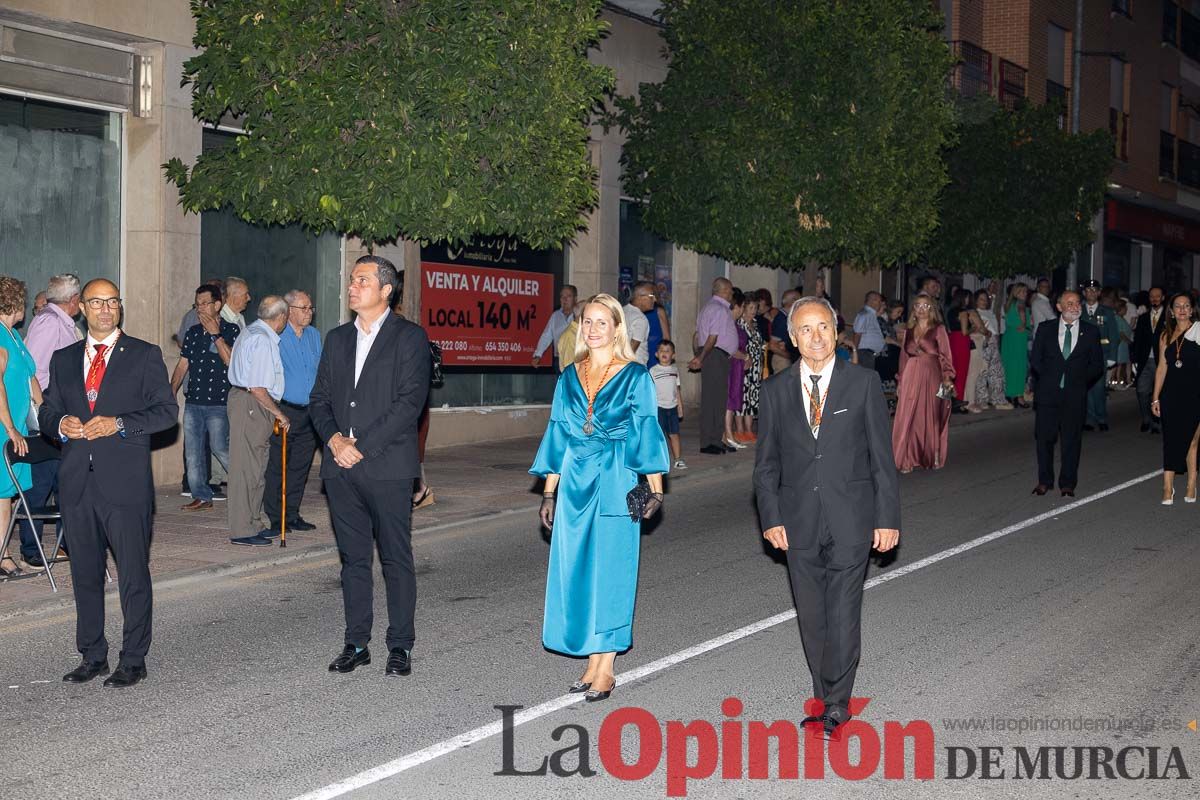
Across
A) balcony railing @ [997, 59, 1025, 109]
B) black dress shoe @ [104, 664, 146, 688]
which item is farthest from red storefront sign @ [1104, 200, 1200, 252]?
black dress shoe @ [104, 664, 146, 688]

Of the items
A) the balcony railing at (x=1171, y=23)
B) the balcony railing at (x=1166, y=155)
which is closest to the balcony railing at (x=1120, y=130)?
the balcony railing at (x=1166, y=155)

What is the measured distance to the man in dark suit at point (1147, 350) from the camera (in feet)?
64.7

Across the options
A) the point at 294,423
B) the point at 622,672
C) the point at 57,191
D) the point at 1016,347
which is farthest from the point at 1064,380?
the point at 1016,347

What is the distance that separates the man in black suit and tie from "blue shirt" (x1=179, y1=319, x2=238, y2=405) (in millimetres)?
7095

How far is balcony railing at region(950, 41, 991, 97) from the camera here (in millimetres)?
33000

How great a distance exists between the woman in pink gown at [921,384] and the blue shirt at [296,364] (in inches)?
292

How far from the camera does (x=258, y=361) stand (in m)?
10.7

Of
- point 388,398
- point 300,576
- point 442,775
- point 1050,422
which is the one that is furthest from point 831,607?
point 1050,422

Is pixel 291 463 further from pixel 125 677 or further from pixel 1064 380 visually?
pixel 1064 380

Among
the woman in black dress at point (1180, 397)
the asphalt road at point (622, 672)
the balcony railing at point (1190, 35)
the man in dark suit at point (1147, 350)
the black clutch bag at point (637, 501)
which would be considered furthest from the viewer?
the balcony railing at point (1190, 35)

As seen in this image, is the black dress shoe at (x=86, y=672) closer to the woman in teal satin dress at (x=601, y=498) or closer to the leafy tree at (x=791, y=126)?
the woman in teal satin dress at (x=601, y=498)

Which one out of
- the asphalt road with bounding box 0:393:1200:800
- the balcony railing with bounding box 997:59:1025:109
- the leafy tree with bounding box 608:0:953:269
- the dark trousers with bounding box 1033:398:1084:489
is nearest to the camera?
the asphalt road with bounding box 0:393:1200:800

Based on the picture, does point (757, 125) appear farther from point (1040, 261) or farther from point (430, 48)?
point (1040, 261)

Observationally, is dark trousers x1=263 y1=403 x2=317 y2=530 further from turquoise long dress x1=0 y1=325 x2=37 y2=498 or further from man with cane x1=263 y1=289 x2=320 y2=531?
turquoise long dress x1=0 y1=325 x2=37 y2=498
